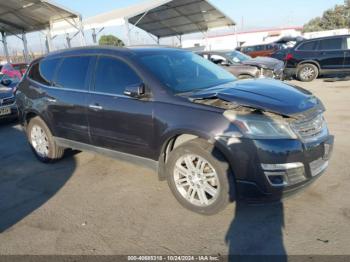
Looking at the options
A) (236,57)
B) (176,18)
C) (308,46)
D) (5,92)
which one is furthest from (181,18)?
(5,92)

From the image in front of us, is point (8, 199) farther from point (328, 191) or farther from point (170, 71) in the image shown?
point (328, 191)

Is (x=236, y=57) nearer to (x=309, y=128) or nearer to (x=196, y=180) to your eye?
(x=309, y=128)

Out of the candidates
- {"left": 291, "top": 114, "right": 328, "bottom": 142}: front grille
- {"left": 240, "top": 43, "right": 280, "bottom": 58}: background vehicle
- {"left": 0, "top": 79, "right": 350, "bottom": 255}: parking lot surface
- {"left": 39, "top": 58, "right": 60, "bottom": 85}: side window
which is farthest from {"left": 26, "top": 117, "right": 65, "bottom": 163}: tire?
{"left": 240, "top": 43, "right": 280, "bottom": 58}: background vehicle

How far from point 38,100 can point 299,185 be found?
4.11 m

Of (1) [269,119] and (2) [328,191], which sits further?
(2) [328,191]

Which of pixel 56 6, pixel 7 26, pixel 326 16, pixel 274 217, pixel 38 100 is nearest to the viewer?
pixel 274 217

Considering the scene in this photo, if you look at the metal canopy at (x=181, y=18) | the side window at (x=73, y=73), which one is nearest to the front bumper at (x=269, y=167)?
the side window at (x=73, y=73)

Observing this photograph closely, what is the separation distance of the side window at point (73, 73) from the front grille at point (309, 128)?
281 centimetres

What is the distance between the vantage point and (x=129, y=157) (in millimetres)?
4215

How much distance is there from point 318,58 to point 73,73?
1175 centimetres

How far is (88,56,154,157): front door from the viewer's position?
12.8ft

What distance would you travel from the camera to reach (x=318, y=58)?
13.7 m

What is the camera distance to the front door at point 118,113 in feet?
12.8

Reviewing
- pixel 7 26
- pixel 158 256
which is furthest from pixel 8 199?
pixel 7 26
